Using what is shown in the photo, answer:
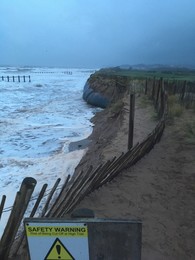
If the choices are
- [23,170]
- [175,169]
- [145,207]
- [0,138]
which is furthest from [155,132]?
[0,138]

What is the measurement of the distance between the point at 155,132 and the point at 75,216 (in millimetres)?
6698

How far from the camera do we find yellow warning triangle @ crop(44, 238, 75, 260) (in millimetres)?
1669

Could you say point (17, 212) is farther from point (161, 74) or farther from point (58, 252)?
point (161, 74)

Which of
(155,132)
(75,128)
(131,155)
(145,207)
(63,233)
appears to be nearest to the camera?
(63,233)

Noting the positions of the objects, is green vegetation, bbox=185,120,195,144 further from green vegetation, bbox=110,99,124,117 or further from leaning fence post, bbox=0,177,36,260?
leaning fence post, bbox=0,177,36,260

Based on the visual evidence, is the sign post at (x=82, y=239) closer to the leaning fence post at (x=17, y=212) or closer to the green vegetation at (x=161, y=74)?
the leaning fence post at (x=17, y=212)

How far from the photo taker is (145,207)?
5223 millimetres

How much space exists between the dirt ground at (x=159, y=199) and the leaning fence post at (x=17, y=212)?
1.69m

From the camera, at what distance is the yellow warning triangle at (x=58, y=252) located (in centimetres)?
167

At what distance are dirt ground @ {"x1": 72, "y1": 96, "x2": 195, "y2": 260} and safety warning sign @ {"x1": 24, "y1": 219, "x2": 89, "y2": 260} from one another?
241 cm

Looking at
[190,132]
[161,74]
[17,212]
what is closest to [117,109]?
[190,132]

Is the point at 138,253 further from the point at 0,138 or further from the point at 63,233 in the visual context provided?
the point at 0,138

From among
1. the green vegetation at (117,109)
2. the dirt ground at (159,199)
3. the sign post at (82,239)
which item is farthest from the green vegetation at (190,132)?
the sign post at (82,239)

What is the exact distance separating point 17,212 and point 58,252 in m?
1.20
